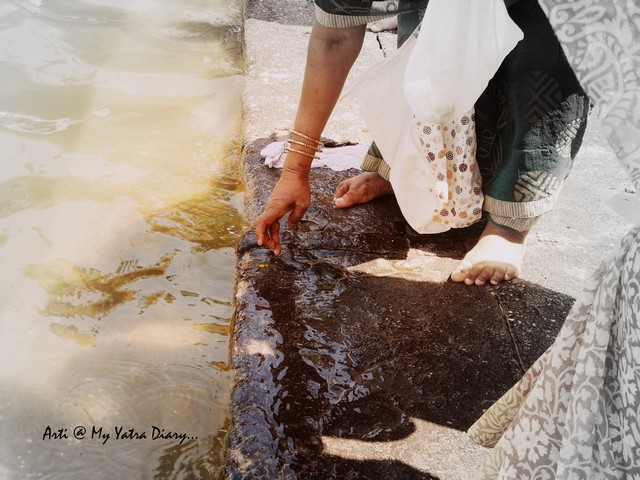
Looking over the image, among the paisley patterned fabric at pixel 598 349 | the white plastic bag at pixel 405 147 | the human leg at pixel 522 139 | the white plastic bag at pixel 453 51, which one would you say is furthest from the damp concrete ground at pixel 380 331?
the white plastic bag at pixel 453 51

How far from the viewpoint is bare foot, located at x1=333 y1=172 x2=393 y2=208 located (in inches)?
90.3

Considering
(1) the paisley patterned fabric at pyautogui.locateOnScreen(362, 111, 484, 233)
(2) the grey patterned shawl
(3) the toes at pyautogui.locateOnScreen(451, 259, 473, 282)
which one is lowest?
(3) the toes at pyautogui.locateOnScreen(451, 259, 473, 282)

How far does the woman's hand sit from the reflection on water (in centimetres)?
34

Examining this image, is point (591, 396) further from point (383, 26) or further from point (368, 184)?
point (383, 26)

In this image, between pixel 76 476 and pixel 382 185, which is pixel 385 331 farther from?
pixel 76 476

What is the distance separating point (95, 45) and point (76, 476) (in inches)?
122

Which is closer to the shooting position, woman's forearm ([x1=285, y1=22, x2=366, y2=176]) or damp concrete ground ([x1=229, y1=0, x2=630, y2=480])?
damp concrete ground ([x1=229, y1=0, x2=630, y2=480])

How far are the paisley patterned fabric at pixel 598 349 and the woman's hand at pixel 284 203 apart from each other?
105 centimetres

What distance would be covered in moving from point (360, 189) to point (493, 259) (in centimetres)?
59

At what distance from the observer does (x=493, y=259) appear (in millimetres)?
1993

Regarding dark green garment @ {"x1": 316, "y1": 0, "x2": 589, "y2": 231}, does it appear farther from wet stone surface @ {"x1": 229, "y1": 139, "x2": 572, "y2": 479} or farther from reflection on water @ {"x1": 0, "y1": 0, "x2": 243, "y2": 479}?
reflection on water @ {"x1": 0, "y1": 0, "x2": 243, "y2": 479}

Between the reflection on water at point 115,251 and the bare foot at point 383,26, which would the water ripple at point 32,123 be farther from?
the bare foot at point 383,26

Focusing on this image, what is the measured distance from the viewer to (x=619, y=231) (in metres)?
2.34

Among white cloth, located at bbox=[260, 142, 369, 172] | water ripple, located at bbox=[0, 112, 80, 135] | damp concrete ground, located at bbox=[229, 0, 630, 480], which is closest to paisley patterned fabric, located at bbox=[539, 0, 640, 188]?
damp concrete ground, located at bbox=[229, 0, 630, 480]
